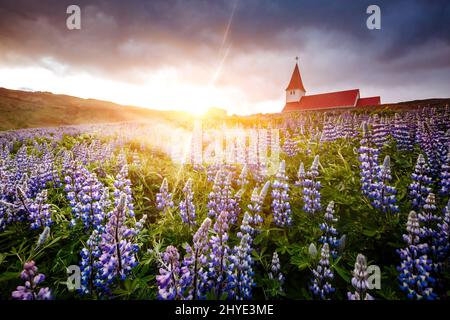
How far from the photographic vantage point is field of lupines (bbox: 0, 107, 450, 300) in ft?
6.43

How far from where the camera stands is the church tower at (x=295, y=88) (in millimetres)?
55969

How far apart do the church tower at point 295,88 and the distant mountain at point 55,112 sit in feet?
121

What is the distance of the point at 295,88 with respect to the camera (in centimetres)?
5619

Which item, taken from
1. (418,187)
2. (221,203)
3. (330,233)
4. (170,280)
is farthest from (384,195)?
(170,280)

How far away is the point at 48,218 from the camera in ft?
9.40

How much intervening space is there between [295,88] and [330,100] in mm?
17243

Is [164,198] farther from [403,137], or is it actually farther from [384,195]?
[403,137]

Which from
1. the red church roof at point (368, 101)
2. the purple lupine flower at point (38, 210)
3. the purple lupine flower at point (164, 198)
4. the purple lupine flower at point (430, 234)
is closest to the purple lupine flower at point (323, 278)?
the purple lupine flower at point (430, 234)

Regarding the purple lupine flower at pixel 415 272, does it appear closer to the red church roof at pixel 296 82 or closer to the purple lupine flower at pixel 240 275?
the purple lupine flower at pixel 240 275

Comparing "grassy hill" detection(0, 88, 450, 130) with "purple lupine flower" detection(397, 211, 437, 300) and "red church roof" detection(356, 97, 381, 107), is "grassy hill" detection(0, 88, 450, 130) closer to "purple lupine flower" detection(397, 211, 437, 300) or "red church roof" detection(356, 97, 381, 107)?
"purple lupine flower" detection(397, 211, 437, 300)

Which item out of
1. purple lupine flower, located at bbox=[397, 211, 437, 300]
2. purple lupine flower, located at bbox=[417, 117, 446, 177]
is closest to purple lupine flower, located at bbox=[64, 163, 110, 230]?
purple lupine flower, located at bbox=[397, 211, 437, 300]
